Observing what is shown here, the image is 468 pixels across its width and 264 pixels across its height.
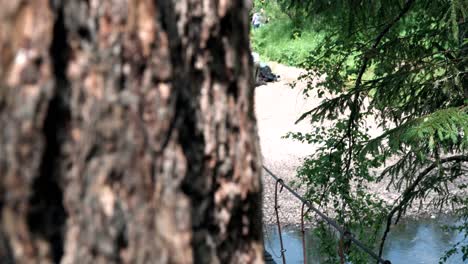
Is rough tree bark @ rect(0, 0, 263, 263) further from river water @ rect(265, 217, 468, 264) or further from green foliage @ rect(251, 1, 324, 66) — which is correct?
green foliage @ rect(251, 1, 324, 66)

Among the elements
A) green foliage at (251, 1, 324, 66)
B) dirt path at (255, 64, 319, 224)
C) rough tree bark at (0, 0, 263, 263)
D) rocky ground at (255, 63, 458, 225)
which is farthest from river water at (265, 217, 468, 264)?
green foliage at (251, 1, 324, 66)

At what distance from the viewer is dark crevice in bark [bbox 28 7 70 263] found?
0.88 metres

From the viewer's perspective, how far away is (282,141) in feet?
52.7

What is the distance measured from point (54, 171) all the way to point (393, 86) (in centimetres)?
395

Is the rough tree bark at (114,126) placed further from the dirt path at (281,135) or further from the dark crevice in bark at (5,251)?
the dirt path at (281,135)

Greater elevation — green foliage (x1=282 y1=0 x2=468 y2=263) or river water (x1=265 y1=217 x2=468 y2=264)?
green foliage (x1=282 y1=0 x2=468 y2=263)

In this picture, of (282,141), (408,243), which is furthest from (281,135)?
(408,243)

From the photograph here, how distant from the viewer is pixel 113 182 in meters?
0.92

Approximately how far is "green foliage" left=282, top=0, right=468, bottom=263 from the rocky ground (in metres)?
4.24

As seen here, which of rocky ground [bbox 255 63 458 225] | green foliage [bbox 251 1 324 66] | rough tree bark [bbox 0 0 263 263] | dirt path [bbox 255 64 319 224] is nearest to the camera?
rough tree bark [bbox 0 0 263 263]

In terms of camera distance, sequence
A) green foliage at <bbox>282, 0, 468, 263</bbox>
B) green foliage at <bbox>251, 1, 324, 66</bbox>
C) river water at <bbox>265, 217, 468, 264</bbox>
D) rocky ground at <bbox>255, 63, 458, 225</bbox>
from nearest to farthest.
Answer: green foliage at <bbox>282, 0, 468, 263</bbox>
river water at <bbox>265, 217, 468, 264</bbox>
rocky ground at <bbox>255, 63, 458, 225</bbox>
green foliage at <bbox>251, 1, 324, 66</bbox>

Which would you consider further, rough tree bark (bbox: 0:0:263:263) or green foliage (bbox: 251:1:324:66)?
green foliage (bbox: 251:1:324:66)

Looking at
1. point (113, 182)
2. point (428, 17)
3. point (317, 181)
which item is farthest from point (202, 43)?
point (317, 181)

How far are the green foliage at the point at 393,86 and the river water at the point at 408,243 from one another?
11.1 ft
